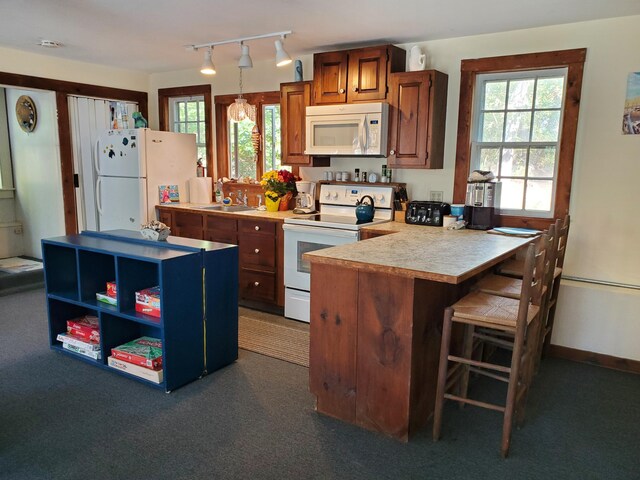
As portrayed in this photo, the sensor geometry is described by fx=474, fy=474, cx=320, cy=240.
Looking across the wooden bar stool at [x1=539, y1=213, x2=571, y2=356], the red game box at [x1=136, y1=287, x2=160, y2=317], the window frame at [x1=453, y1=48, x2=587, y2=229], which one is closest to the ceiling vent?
the red game box at [x1=136, y1=287, x2=160, y2=317]

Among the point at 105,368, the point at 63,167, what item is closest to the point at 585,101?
the point at 105,368

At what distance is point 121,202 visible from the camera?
5066 millimetres

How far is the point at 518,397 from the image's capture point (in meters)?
2.35

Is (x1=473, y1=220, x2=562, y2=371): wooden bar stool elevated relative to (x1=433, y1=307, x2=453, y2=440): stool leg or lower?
elevated

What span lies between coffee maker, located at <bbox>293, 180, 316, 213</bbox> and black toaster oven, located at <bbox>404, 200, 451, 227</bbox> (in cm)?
98

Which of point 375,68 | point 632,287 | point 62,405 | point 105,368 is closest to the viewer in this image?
point 62,405

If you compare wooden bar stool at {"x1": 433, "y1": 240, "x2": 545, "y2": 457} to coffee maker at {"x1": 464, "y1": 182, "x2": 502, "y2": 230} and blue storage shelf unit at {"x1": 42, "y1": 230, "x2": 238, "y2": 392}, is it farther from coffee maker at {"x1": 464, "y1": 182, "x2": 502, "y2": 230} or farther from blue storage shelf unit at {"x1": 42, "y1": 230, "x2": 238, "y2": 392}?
blue storage shelf unit at {"x1": 42, "y1": 230, "x2": 238, "y2": 392}

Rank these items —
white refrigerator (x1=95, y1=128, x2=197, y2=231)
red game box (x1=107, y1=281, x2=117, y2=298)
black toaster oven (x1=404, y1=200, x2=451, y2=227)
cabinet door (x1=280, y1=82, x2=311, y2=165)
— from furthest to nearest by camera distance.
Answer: white refrigerator (x1=95, y1=128, x2=197, y2=231), cabinet door (x1=280, y1=82, x2=311, y2=165), black toaster oven (x1=404, y1=200, x2=451, y2=227), red game box (x1=107, y1=281, x2=117, y2=298)

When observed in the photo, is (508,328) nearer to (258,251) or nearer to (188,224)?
(258,251)

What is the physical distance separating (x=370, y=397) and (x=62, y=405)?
171 centimetres

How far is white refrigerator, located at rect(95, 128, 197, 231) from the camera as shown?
4832 mm

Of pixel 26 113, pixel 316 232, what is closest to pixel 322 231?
pixel 316 232

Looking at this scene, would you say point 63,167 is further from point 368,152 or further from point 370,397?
point 370,397

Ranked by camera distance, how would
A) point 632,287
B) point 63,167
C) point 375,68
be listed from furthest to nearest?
1. point 63,167
2. point 375,68
3. point 632,287
